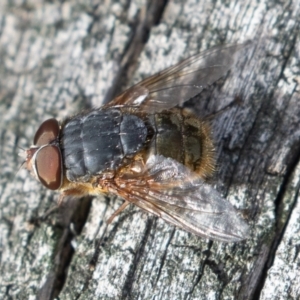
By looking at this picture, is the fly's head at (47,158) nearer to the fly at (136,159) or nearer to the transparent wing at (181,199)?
the fly at (136,159)

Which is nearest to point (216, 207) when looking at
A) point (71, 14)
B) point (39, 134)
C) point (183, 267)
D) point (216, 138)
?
point (183, 267)

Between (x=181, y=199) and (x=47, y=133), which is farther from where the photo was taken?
(x=47, y=133)

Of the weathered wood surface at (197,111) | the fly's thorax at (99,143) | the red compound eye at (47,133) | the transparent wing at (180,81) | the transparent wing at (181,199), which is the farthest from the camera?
the transparent wing at (180,81)

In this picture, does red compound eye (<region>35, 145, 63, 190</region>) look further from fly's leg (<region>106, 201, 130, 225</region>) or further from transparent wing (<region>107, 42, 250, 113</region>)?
transparent wing (<region>107, 42, 250, 113</region>)

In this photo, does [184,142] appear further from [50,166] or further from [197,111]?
[50,166]

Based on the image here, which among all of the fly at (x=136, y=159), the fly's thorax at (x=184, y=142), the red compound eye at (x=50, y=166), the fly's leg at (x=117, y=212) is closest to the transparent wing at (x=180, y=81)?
the fly at (x=136, y=159)

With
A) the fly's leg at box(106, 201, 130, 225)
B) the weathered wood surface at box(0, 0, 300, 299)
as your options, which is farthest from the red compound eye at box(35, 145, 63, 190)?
the fly's leg at box(106, 201, 130, 225)

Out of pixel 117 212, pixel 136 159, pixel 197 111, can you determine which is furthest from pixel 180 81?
pixel 117 212
